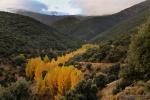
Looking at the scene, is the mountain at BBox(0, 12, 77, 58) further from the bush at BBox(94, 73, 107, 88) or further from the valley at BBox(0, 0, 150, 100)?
the bush at BBox(94, 73, 107, 88)

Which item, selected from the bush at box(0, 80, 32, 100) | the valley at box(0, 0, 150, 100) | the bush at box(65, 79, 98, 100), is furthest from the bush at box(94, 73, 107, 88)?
the bush at box(0, 80, 32, 100)

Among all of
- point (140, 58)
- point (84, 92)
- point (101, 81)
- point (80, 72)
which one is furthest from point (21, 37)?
Result: point (140, 58)

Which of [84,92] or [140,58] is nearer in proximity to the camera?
[140,58]

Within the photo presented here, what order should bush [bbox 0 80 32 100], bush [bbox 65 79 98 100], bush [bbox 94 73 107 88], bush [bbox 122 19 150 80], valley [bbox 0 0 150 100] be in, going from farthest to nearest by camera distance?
bush [bbox 0 80 32 100]
bush [bbox 94 73 107 88]
bush [bbox 65 79 98 100]
valley [bbox 0 0 150 100]
bush [bbox 122 19 150 80]

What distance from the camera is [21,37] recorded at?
165 meters

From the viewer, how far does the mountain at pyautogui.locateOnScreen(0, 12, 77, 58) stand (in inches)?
5571

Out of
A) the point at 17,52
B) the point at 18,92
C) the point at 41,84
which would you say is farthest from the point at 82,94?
the point at 17,52

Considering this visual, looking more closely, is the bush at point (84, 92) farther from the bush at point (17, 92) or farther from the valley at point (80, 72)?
the bush at point (17, 92)

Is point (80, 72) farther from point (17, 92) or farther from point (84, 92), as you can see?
point (84, 92)

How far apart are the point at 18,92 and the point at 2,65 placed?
155ft

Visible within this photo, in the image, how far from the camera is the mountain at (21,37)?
5571 inches

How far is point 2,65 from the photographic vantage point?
11338cm

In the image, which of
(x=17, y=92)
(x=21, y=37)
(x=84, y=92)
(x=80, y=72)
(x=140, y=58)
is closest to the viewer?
(x=140, y=58)

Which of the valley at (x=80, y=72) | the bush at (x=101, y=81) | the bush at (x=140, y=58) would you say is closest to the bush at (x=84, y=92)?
the valley at (x=80, y=72)
